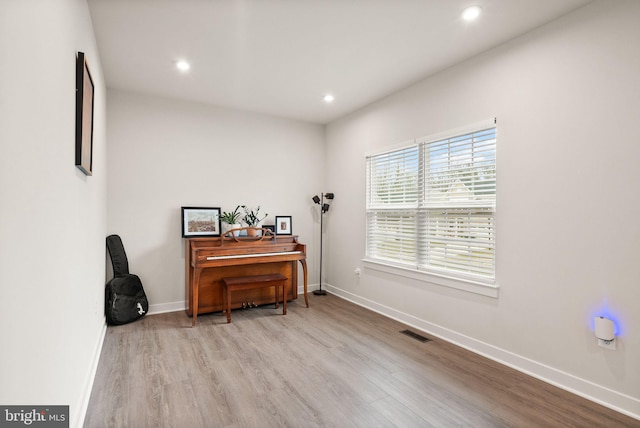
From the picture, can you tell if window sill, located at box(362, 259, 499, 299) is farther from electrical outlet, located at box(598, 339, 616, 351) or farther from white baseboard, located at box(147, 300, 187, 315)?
white baseboard, located at box(147, 300, 187, 315)

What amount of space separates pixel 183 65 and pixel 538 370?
397 cm

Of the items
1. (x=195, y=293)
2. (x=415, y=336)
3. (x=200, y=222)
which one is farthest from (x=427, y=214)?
(x=200, y=222)

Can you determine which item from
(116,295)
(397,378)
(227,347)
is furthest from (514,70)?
(116,295)

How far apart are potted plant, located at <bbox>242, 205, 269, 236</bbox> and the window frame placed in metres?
1.49

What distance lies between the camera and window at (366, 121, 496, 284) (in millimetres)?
2900

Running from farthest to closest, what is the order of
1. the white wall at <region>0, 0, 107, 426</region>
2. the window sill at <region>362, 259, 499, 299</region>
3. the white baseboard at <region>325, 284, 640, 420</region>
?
the window sill at <region>362, 259, 499, 299</region>, the white baseboard at <region>325, 284, 640, 420</region>, the white wall at <region>0, 0, 107, 426</region>

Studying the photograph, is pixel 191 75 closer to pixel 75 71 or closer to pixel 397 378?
pixel 75 71

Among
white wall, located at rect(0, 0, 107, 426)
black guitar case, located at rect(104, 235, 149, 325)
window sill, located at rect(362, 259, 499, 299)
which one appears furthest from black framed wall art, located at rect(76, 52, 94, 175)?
window sill, located at rect(362, 259, 499, 299)

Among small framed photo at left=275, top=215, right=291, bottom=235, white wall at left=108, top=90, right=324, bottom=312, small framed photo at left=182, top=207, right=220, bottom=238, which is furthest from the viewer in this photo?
small framed photo at left=275, top=215, right=291, bottom=235

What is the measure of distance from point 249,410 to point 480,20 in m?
3.11

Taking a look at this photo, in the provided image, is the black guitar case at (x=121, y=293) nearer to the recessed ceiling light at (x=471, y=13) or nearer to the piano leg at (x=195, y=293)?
the piano leg at (x=195, y=293)

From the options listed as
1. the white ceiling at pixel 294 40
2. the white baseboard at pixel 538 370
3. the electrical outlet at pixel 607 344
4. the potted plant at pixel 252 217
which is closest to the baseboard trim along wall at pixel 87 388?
the potted plant at pixel 252 217

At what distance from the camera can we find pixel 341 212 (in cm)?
480

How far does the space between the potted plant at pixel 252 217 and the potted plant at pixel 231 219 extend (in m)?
0.09
